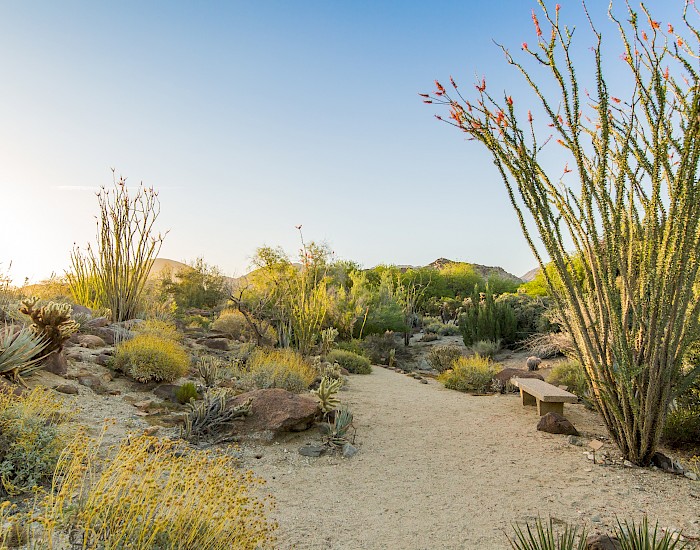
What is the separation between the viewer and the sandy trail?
3.88 m

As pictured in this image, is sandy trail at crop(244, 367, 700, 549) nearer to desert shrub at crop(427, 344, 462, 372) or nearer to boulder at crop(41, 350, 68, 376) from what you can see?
boulder at crop(41, 350, 68, 376)

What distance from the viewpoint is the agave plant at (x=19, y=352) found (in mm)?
5711

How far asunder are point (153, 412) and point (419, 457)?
321 cm

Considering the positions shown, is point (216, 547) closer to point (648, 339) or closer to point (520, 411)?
point (648, 339)

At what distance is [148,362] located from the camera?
7.36 meters

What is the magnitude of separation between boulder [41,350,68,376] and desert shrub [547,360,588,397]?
752 cm

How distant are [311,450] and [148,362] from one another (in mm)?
3077

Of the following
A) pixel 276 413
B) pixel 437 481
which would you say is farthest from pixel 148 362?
pixel 437 481

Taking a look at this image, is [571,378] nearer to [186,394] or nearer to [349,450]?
[349,450]

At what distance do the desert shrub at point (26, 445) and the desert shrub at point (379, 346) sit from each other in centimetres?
1020

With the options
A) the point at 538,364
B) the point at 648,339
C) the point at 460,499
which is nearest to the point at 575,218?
the point at 648,339

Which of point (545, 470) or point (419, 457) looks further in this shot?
point (419, 457)

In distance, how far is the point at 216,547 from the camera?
2.65 meters

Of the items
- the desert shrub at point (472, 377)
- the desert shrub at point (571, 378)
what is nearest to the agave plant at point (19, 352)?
the desert shrub at point (472, 377)
